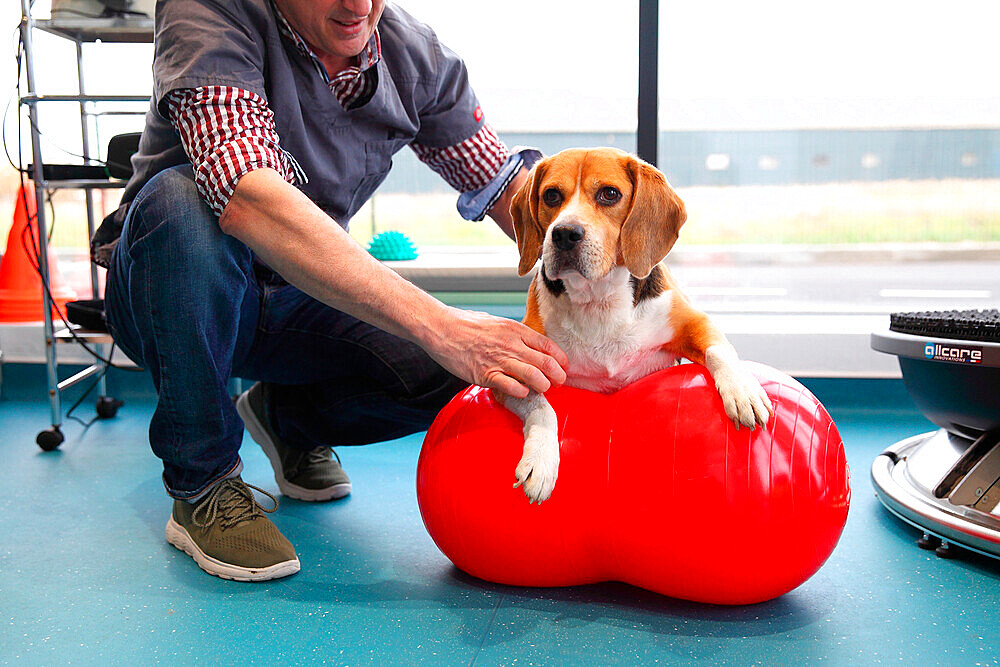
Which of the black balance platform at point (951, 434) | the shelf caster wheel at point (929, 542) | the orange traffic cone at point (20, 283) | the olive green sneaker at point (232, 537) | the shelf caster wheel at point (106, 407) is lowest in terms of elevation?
the shelf caster wheel at point (106, 407)

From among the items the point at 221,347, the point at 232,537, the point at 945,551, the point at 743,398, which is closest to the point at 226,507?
the point at 232,537

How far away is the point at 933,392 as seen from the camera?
83.0 inches

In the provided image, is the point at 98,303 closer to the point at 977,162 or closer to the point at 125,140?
the point at 125,140

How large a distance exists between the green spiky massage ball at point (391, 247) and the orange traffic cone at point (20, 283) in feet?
4.55

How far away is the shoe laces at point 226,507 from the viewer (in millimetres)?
1871

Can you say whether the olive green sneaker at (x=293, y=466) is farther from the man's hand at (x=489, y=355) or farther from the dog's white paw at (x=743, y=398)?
the dog's white paw at (x=743, y=398)

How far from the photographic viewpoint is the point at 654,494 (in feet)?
4.95

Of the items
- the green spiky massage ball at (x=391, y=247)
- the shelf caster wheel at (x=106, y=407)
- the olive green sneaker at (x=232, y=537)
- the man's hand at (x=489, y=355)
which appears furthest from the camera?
the green spiky massage ball at (x=391, y=247)

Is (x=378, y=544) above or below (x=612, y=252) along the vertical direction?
below

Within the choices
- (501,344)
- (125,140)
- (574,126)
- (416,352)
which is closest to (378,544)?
(416,352)

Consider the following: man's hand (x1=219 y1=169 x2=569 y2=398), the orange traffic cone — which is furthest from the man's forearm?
the orange traffic cone

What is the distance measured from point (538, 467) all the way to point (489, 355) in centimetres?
24

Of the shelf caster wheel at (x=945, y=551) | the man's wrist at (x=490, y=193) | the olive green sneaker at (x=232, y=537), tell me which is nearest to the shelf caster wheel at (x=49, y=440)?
the olive green sneaker at (x=232, y=537)

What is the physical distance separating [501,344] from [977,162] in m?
2.90
